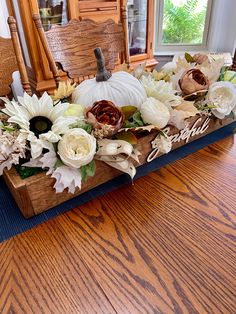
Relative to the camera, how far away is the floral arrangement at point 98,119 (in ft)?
1.90

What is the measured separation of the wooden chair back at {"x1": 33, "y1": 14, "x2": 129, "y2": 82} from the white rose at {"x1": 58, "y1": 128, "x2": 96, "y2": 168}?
21.3 inches

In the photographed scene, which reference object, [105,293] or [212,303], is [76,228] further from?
[212,303]

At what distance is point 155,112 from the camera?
26.6 inches

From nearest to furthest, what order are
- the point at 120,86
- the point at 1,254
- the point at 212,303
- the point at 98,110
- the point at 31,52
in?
the point at 212,303 → the point at 1,254 → the point at 98,110 → the point at 120,86 → the point at 31,52

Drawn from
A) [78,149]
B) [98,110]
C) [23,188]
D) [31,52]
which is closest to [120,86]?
[98,110]

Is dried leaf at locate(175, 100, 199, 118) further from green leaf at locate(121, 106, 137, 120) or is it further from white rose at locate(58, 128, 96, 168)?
white rose at locate(58, 128, 96, 168)

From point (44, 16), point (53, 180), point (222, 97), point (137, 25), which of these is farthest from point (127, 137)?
point (137, 25)

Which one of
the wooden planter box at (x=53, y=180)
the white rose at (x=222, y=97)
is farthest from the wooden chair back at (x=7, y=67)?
the white rose at (x=222, y=97)

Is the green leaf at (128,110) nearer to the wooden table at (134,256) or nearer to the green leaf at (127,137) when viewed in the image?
the green leaf at (127,137)

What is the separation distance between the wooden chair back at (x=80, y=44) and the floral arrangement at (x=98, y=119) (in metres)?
0.31

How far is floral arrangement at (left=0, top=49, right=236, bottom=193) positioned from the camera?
578 millimetres

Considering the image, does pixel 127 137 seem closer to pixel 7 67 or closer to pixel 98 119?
pixel 98 119

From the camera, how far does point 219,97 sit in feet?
2.69

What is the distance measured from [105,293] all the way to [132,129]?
1.29 feet
